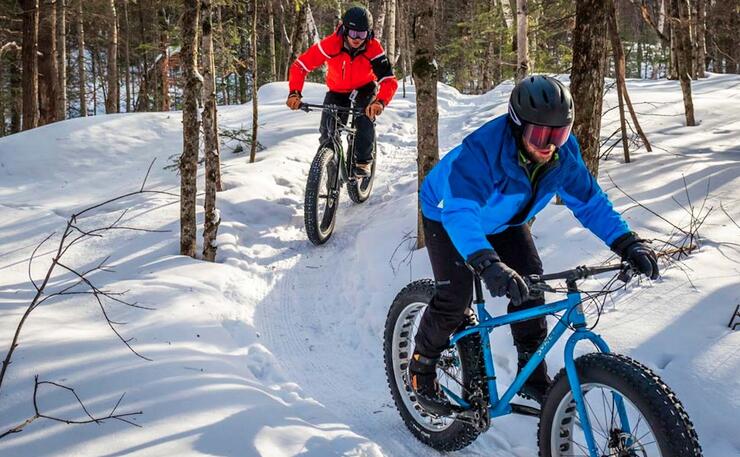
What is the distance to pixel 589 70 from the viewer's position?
5555 mm

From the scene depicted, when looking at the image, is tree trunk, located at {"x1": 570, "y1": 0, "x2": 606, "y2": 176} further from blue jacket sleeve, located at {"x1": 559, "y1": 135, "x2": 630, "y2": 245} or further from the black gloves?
the black gloves

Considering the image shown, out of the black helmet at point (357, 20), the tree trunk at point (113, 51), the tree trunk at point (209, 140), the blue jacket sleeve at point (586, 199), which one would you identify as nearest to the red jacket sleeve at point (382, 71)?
the black helmet at point (357, 20)

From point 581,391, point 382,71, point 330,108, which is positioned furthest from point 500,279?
point 382,71

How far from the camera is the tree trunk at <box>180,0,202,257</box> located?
5.43 metres

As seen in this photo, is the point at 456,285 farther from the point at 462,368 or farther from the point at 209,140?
the point at 209,140

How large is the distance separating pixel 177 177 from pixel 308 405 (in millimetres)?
6486

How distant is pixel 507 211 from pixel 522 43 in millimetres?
7325

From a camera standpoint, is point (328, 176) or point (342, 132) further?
point (342, 132)

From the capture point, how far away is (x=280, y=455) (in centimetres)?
308

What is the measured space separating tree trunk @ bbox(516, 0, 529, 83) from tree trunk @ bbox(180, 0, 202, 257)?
544cm

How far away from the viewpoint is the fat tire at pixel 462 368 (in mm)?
3346

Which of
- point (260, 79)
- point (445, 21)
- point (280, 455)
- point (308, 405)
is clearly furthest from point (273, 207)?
point (445, 21)

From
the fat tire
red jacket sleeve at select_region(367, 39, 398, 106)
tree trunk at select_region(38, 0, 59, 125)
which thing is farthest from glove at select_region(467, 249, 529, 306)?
tree trunk at select_region(38, 0, 59, 125)

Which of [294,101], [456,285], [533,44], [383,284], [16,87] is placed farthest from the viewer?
[16,87]
